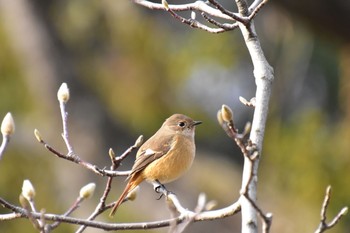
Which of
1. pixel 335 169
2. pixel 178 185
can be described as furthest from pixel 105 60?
pixel 335 169

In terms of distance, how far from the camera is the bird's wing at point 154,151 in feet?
16.7

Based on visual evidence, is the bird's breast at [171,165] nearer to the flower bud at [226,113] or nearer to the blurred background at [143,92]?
the flower bud at [226,113]

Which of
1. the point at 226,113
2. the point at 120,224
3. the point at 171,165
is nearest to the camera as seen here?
the point at 226,113

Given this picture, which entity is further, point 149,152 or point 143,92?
point 143,92

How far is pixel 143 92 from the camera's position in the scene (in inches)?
443

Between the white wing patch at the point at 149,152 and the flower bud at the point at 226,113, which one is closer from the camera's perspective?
the flower bud at the point at 226,113

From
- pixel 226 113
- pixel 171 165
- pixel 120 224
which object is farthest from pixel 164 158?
pixel 226 113

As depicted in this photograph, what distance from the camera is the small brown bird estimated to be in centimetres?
500

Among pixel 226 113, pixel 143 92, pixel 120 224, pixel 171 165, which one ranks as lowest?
pixel 143 92

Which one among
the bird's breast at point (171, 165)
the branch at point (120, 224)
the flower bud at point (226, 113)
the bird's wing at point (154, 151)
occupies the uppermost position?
the flower bud at point (226, 113)

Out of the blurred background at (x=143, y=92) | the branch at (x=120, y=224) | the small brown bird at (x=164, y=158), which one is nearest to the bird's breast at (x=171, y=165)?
the small brown bird at (x=164, y=158)

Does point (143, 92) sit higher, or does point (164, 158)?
point (164, 158)

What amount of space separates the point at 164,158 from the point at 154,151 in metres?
0.11

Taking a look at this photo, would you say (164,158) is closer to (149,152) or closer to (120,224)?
(149,152)
